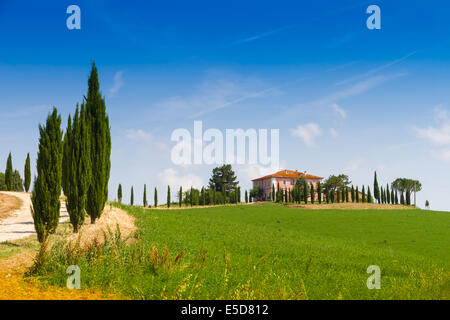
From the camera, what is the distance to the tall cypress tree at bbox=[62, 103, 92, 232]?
1697 cm

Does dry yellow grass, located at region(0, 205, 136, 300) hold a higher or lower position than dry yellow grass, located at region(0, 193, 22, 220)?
lower

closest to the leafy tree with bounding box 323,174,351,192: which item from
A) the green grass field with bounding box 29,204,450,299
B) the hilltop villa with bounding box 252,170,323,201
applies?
the hilltop villa with bounding box 252,170,323,201

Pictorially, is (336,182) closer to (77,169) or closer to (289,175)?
(289,175)

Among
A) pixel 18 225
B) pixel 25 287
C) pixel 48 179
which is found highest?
pixel 48 179

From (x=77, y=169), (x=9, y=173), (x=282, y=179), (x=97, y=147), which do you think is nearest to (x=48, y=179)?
(x=77, y=169)

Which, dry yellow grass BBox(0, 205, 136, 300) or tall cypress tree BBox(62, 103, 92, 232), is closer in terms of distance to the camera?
dry yellow grass BBox(0, 205, 136, 300)

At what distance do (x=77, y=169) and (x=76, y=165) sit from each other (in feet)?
0.73

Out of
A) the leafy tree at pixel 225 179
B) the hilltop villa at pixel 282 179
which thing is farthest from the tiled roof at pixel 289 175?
the leafy tree at pixel 225 179

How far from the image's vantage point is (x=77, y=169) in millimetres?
17328

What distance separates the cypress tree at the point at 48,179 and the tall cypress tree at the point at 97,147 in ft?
10.1

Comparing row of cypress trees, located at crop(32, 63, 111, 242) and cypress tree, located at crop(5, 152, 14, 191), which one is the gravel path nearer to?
row of cypress trees, located at crop(32, 63, 111, 242)

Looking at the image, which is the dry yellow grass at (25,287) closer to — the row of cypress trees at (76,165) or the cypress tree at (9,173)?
the row of cypress trees at (76,165)

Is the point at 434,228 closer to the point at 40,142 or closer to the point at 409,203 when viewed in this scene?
the point at 40,142

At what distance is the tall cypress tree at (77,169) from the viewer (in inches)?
668
